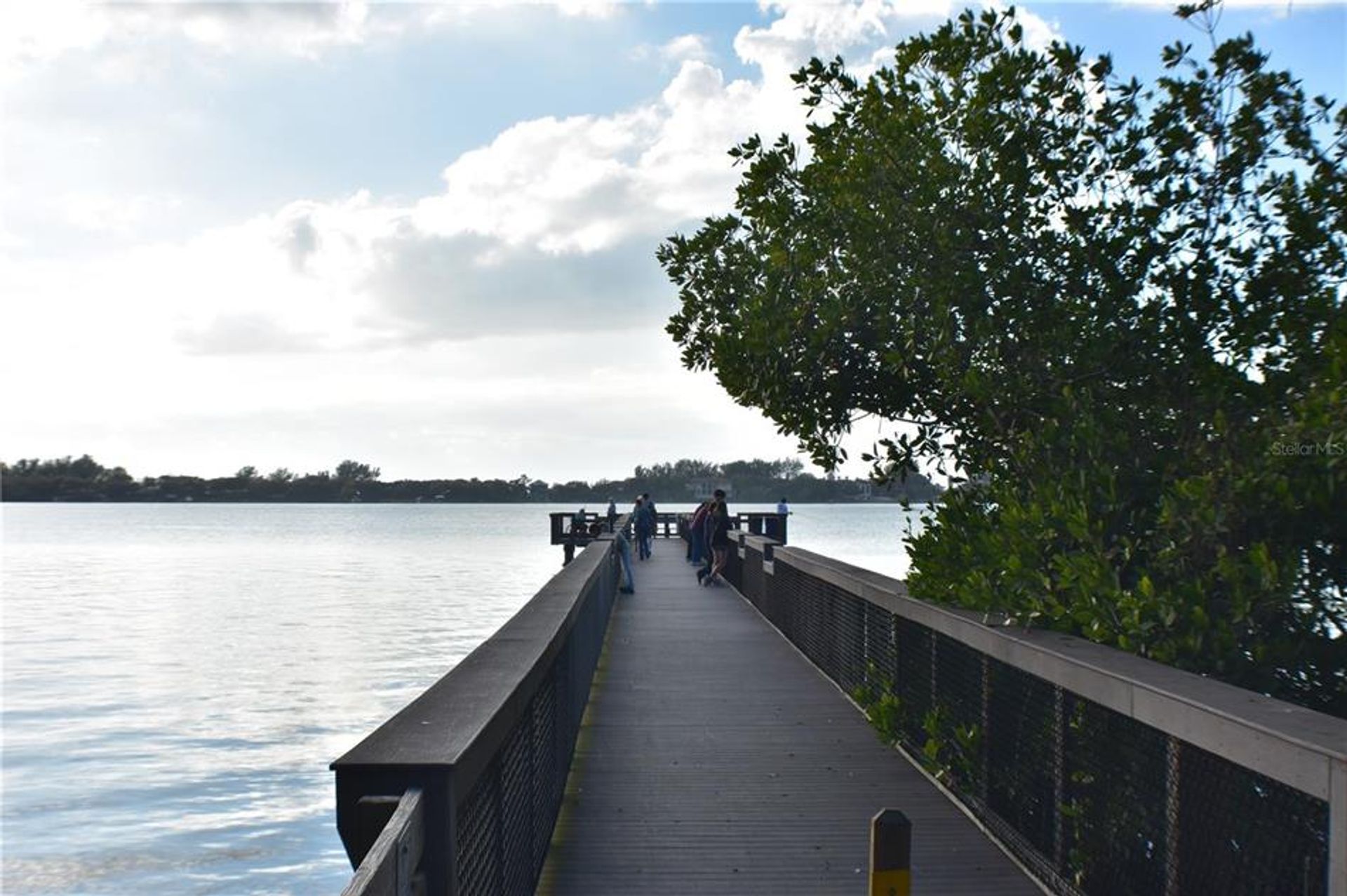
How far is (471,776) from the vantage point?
4.48m

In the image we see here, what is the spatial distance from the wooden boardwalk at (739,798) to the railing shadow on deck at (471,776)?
361 mm

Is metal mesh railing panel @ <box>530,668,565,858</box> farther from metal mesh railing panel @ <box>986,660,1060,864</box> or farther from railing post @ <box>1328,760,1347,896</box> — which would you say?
railing post @ <box>1328,760,1347,896</box>

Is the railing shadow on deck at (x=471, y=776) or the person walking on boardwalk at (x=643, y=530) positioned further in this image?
the person walking on boardwalk at (x=643, y=530)

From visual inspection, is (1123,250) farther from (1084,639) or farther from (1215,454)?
(1084,639)

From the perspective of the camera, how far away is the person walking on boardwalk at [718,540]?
26.2 metres

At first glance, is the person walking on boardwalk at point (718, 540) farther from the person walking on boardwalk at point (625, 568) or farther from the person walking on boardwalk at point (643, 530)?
the person walking on boardwalk at point (643, 530)

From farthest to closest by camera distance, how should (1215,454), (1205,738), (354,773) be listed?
(1215,454), (1205,738), (354,773)

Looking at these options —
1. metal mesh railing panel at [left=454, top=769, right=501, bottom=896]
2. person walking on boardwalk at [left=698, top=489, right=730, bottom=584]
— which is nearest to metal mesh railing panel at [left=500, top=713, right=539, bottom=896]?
metal mesh railing panel at [left=454, top=769, right=501, bottom=896]

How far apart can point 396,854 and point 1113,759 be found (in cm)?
367

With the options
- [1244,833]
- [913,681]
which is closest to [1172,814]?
[1244,833]

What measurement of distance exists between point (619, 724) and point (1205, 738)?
654cm

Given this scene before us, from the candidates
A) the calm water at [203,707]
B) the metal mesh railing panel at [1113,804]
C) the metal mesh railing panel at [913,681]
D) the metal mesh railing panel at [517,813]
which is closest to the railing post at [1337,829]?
the metal mesh railing panel at [1113,804]

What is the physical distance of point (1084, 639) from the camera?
7098 millimetres

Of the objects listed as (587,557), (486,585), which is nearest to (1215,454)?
(587,557)
